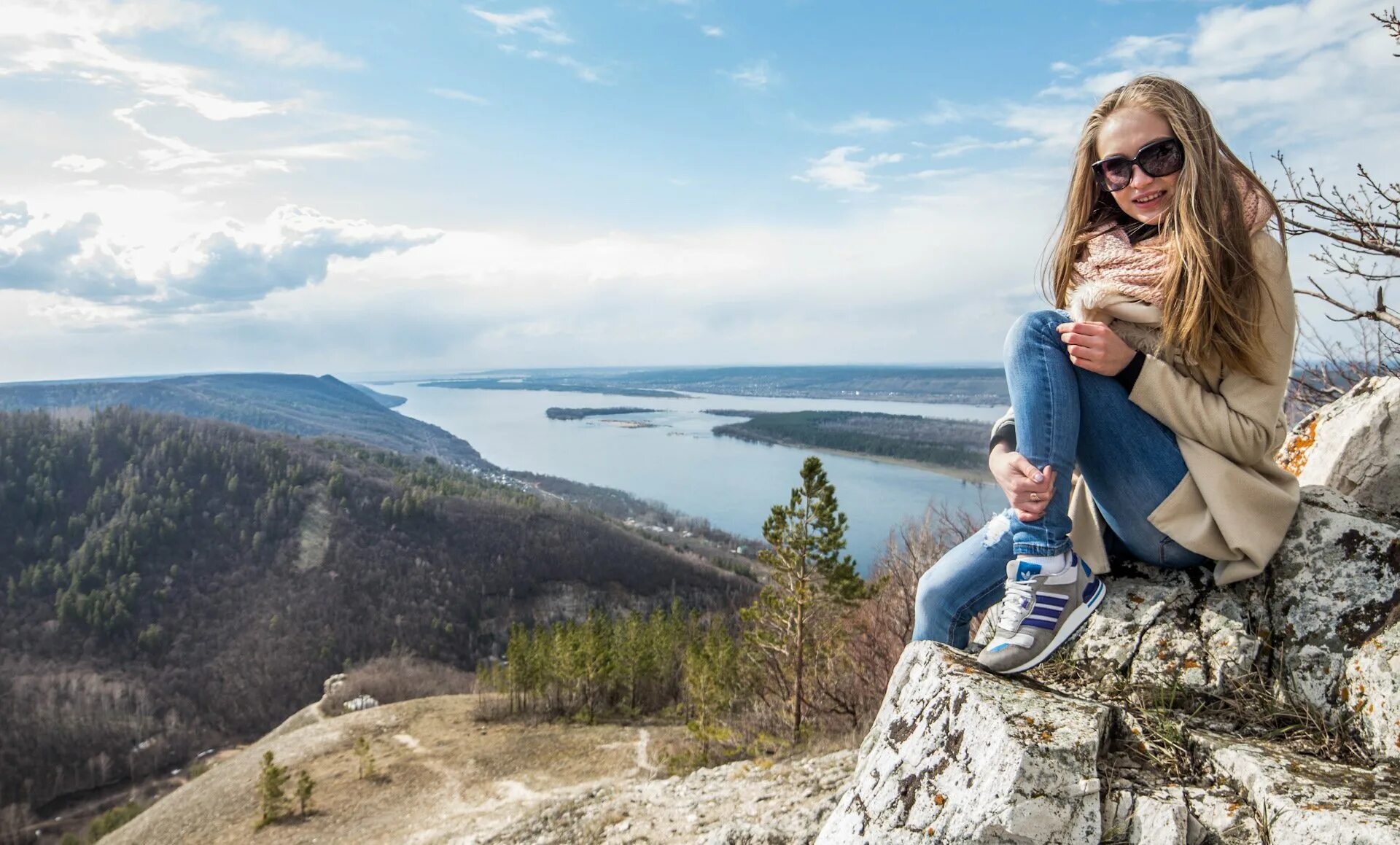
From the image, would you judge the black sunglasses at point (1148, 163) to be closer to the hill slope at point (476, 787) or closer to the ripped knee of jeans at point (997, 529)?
the ripped knee of jeans at point (997, 529)

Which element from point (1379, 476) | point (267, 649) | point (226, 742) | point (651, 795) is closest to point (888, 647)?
point (651, 795)

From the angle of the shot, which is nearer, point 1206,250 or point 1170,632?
point 1206,250

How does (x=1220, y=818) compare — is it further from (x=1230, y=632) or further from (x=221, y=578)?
(x=221, y=578)

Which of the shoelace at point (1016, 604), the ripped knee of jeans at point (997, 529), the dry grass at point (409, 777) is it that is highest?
the ripped knee of jeans at point (997, 529)

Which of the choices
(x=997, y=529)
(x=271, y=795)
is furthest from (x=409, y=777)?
(x=997, y=529)

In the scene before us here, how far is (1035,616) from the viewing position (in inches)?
97.2

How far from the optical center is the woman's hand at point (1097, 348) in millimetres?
2309

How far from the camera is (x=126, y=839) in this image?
23891 mm

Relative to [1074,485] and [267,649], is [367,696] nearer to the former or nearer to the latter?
[267,649]

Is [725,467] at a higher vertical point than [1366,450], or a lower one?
lower

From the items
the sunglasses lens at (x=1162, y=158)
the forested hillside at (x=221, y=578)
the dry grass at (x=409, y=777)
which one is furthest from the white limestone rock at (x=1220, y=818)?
the forested hillside at (x=221, y=578)

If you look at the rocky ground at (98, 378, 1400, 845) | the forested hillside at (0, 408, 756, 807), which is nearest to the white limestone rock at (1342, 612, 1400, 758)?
the rocky ground at (98, 378, 1400, 845)

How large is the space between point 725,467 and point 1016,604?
11465 centimetres

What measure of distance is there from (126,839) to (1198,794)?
1244 inches
